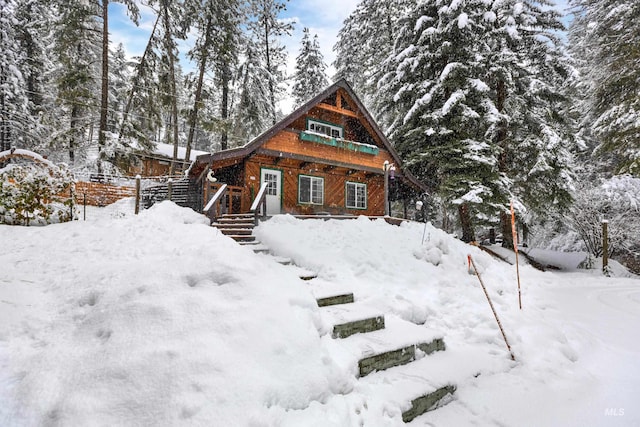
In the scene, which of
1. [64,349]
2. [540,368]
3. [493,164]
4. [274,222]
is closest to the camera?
[64,349]

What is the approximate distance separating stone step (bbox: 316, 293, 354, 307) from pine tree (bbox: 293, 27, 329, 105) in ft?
78.8

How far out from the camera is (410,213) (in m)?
24.7

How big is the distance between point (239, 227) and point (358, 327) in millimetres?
5881

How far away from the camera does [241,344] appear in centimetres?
307

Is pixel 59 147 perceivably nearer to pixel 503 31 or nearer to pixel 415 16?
pixel 415 16

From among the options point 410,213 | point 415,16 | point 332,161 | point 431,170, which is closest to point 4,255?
point 332,161

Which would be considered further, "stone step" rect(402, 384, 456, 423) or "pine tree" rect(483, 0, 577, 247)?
"pine tree" rect(483, 0, 577, 247)

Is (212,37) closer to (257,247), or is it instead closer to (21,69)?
(21,69)

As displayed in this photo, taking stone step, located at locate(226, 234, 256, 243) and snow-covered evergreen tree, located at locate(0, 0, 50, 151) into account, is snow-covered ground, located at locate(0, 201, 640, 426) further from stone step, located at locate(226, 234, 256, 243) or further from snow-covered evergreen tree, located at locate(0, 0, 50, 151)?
snow-covered evergreen tree, located at locate(0, 0, 50, 151)

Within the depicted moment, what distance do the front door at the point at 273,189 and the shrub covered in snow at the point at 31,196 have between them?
289 inches

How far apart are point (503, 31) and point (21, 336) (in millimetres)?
17665

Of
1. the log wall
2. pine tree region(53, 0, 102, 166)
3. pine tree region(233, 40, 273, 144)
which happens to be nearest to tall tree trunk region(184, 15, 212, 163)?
pine tree region(233, 40, 273, 144)

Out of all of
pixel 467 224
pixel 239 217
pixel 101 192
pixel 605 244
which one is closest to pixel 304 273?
pixel 239 217

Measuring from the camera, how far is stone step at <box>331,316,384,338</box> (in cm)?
410
